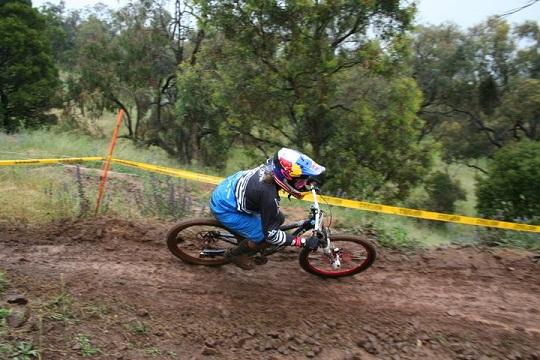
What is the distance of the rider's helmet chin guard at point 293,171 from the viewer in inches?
208

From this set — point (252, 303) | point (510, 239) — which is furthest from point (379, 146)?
point (252, 303)

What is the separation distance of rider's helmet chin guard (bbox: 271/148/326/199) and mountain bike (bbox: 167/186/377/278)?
1.10ft

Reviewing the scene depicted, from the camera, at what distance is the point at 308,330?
5.19 metres

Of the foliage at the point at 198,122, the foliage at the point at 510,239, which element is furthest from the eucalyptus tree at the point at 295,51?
the foliage at the point at 510,239

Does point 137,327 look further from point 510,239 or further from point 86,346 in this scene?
point 510,239

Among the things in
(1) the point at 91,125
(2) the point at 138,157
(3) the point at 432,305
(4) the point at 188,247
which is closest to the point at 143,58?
(1) the point at 91,125

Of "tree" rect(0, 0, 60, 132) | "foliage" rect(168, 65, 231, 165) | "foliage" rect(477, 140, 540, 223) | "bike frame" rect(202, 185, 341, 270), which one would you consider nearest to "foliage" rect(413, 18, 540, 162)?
"foliage" rect(477, 140, 540, 223)

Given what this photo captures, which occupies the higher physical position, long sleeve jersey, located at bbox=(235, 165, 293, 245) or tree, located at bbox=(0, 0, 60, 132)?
tree, located at bbox=(0, 0, 60, 132)

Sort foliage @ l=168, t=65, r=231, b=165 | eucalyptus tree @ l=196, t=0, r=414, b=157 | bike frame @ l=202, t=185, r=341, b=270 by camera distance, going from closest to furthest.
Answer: bike frame @ l=202, t=185, r=341, b=270
eucalyptus tree @ l=196, t=0, r=414, b=157
foliage @ l=168, t=65, r=231, b=165

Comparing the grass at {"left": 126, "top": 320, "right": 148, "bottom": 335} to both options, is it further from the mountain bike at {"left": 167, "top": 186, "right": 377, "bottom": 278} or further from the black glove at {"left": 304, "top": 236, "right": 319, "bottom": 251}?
the black glove at {"left": 304, "top": 236, "right": 319, "bottom": 251}

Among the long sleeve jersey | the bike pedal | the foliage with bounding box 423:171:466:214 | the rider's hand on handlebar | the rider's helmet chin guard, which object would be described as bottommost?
the foliage with bounding box 423:171:466:214

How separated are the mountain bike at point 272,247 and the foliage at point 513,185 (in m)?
10.3

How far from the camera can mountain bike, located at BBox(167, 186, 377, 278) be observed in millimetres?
5895

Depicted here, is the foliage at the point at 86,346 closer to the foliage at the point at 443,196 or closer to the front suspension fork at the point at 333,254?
the front suspension fork at the point at 333,254
